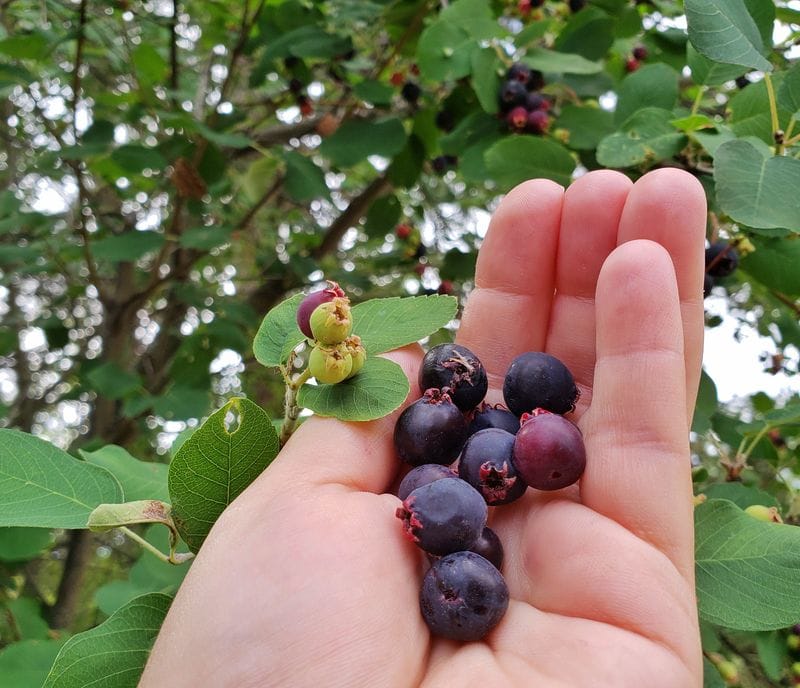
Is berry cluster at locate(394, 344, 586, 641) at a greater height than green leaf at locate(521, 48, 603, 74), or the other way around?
green leaf at locate(521, 48, 603, 74)

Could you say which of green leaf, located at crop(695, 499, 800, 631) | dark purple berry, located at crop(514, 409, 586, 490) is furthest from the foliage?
dark purple berry, located at crop(514, 409, 586, 490)

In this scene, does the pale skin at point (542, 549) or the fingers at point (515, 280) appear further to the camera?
the fingers at point (515, 280)

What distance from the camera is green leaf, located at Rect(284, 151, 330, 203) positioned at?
8.68ft

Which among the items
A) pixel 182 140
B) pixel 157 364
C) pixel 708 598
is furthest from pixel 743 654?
pixel 157 364

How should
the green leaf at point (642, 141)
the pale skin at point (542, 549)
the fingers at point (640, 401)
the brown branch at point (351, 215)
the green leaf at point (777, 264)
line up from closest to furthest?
the pale skin at point (542, 549), the fingers at point (640, 401), the green leaf at point (642, 141), the green leaf at point (777, 264), the brown branch at point (351, 215)

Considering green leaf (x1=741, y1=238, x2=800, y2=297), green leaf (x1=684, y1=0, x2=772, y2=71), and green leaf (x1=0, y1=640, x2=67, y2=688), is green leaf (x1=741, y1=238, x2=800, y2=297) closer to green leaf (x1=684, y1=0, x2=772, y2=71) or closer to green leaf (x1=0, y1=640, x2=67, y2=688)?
green leaf (x1=684, y1=0, x2=772, y2=71)

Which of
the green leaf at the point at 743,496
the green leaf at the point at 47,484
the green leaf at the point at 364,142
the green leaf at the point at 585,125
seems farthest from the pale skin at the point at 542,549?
the green leaf at the point at 364,142

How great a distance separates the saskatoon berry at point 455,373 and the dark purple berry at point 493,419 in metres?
0.04

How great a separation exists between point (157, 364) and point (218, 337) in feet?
3.24

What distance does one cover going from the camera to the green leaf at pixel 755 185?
51.0 inches

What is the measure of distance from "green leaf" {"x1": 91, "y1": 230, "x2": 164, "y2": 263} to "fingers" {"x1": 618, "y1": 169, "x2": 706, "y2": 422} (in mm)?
1995

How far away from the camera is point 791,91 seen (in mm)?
1494

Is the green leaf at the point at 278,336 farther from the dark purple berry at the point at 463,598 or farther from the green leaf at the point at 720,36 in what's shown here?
the green leaf at the point at 720,36

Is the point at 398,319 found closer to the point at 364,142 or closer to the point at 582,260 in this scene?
the point at 582,260
